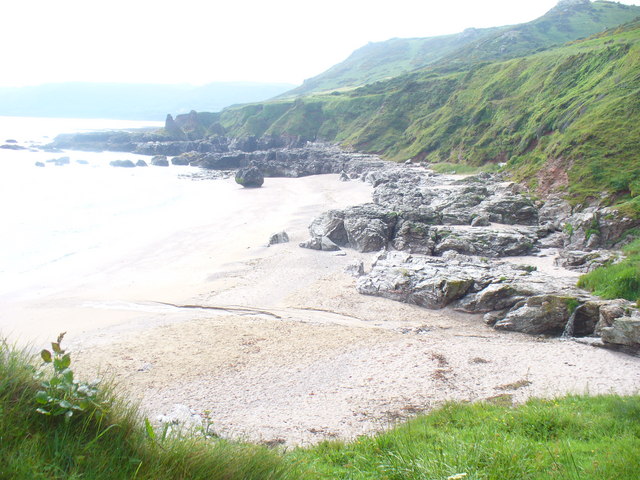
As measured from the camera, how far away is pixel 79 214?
132 ft

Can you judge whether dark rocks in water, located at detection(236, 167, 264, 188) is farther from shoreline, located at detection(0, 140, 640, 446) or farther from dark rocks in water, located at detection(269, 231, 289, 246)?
shoreline, located at detection(0, 140, 640, 446)

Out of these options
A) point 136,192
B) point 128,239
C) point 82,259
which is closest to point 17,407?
point 82,259

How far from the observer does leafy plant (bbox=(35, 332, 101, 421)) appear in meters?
3.49

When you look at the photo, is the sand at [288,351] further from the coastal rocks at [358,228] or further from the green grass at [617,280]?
the green grass at [617,280]

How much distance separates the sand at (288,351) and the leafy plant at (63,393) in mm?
4641

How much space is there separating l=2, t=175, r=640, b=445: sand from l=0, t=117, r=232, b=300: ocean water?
151 inches

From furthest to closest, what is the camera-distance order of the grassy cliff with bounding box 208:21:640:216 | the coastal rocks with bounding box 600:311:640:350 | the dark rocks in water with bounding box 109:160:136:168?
the dark rocks in water with bounding box 109:160:136:168 → the grassy cliff with bounding box 208:21:640:216 → the coastal rocks with bounding box 600:311:640:350

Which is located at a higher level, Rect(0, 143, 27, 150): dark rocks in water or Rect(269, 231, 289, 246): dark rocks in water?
Rect(0, 143, 27, 150): dark rocks in water

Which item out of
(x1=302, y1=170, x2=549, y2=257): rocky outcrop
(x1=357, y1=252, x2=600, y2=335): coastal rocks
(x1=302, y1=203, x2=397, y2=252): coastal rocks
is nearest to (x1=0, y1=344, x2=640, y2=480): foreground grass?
(x1=357, y1=252, x2=600, y2=335): coastal rocks

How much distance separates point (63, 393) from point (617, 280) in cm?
1842

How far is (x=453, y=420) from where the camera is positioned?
8258mm

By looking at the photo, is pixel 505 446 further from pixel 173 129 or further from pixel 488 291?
pixel 173 129

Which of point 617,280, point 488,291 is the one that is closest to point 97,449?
point 488,291

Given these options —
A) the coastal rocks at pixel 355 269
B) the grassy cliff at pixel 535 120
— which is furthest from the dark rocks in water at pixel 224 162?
the coastal rocks at pixel 355 269
